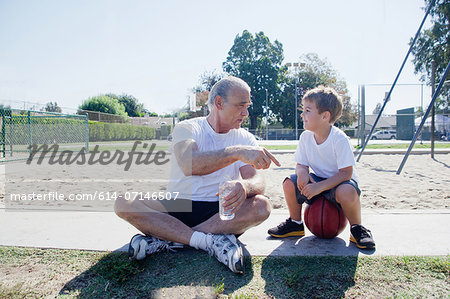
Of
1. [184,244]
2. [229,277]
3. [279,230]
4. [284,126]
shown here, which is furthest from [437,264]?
[284,126]

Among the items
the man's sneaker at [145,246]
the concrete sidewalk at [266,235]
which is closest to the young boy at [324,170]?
the concrete sidewalk at [266,235]

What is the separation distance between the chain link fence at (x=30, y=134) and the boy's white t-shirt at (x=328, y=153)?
34.3 feet

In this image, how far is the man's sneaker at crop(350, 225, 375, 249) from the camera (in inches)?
93.5

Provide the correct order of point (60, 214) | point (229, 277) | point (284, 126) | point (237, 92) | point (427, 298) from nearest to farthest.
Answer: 1. point (427, 298)
2. point (229, 277)
3. point (237, 92)
4. point (60, 214)
5. point (284, 126)

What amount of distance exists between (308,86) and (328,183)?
47.0 m

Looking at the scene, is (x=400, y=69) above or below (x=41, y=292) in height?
above

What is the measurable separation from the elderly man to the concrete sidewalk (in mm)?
329

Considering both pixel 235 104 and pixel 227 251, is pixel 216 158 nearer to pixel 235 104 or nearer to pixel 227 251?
pixel 235 104

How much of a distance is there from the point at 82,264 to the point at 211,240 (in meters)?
0.93

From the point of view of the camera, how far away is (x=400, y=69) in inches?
315

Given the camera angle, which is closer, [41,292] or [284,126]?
[41,292]

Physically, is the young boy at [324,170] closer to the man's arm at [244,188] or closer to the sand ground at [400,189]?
the man's arm at [244,188]

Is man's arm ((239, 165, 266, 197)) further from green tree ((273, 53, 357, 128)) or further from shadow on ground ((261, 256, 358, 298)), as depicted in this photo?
green tree ((273, 53, 357, 128))

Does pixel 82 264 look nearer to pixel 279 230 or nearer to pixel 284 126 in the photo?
pixel 279 230
